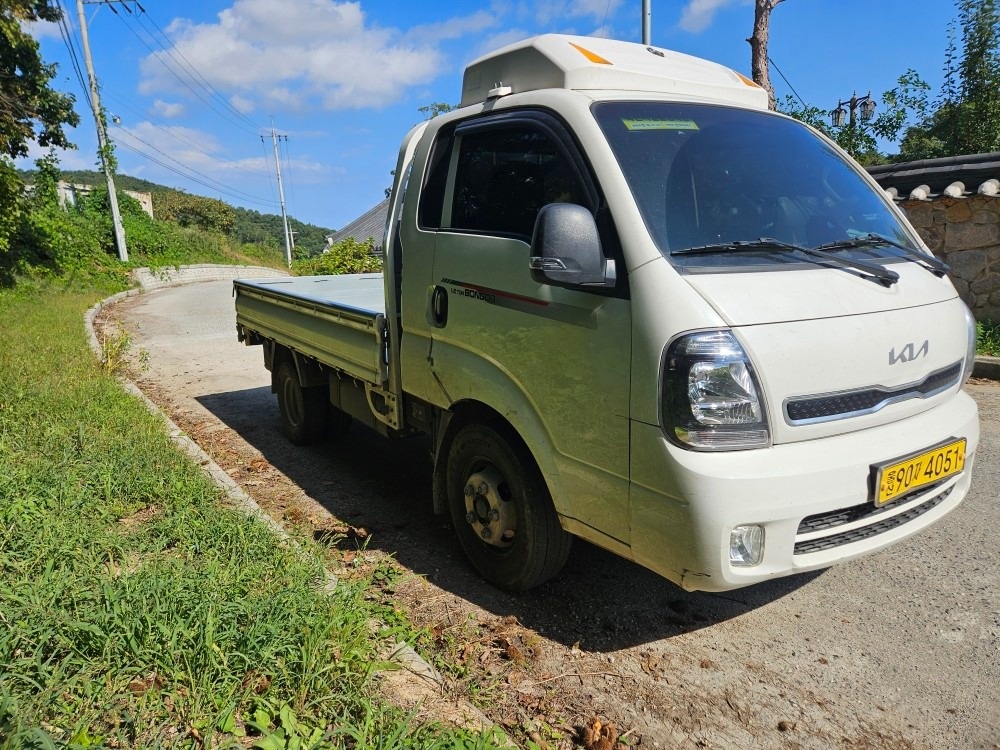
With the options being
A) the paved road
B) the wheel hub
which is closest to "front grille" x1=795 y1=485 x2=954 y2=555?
the paved road

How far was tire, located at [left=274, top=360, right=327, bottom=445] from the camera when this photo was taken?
5668 mm

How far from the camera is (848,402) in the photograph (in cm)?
248

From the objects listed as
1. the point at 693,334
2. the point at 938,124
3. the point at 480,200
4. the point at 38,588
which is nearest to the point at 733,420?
the point at 693,334

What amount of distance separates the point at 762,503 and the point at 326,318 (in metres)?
3.19

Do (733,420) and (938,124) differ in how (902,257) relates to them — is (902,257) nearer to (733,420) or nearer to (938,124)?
(733,420)

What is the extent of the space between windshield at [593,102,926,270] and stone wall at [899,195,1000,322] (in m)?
5.45

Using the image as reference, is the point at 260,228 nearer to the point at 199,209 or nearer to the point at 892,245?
the point at 199,209

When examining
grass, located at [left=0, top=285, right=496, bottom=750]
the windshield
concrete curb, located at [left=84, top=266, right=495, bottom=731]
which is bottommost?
concrete curb, located at [left=84, top=266, right=495, bottom=731]

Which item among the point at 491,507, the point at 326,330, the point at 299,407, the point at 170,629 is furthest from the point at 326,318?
the point at 170,629

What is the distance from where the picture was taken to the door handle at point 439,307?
3438mm

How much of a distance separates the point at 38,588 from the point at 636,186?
2731mm

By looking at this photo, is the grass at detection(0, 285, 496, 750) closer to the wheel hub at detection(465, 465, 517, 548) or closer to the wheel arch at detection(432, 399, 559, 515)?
the wheel hub at detection(465, 465, 517, 548)

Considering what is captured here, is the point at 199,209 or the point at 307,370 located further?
the point at 199,209

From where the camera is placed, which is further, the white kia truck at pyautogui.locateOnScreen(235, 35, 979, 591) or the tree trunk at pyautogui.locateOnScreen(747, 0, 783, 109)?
the tree trunk at pyautogui.locateOnScreen(747, 0, 783, 109)
